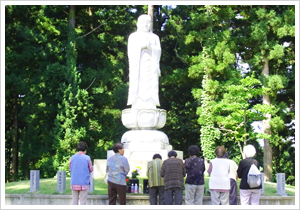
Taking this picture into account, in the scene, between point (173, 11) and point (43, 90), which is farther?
point (173, 11)

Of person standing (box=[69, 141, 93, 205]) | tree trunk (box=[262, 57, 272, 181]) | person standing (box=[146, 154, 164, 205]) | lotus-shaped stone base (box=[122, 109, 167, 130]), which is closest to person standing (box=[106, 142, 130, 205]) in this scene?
person standing (box=[69, 141, 93, 205])

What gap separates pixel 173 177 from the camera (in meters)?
6.97

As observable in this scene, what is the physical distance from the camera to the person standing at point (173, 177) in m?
6.97

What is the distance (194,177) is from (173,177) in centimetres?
34

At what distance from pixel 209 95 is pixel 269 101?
2.42 metres

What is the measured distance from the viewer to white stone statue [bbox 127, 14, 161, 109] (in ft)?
36.4

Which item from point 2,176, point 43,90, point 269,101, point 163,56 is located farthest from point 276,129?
point 2,176

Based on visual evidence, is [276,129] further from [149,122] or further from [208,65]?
[149,122]

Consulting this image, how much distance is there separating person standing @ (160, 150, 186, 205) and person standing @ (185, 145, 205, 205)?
0.12m

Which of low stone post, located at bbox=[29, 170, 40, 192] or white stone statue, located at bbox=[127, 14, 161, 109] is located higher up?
white stone statue, located at bbox=[127, 14, 161, 109]

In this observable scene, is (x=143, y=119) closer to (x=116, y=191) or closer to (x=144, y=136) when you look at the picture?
(x=144, y=136)

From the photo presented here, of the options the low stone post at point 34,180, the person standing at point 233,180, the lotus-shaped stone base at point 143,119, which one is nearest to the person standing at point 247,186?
the person standing at point 233,180

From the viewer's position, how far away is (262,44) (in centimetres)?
1722

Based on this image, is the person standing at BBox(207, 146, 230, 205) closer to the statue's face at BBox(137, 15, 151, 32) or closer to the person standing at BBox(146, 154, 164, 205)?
the person standing at BBox(146, 154, 164, 205)
